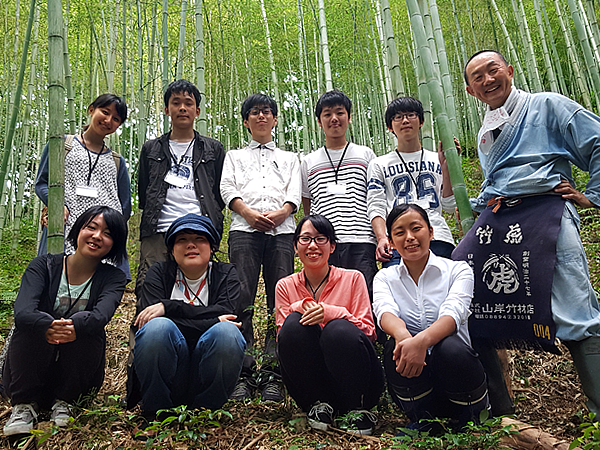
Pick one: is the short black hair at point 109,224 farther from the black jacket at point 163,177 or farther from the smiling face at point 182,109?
the smiling face at point 182,109

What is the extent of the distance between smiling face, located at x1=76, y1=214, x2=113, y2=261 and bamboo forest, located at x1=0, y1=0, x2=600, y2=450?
0.15 metres

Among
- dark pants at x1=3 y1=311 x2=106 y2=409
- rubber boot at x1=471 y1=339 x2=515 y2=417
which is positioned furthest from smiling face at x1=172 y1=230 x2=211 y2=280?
rubber boot at x1=471 y1=339 x2=515 y2=417

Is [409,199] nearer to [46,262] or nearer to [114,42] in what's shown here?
[46,262]

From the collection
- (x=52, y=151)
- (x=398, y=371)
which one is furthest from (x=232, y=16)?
(x=398, y=371)

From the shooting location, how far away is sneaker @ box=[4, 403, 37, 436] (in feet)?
6.04

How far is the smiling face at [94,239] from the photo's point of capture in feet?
6.97

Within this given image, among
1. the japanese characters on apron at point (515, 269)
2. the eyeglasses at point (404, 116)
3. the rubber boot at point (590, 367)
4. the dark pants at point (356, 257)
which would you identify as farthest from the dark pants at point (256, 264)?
the rubber boot at point (590, 367)

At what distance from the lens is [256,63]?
9.43m

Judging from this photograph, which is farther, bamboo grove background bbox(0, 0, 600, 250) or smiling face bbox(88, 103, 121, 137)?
bamboo grove background bbox(0, 0, 600, 250)

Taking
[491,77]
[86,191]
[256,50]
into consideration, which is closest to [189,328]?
[86,191]

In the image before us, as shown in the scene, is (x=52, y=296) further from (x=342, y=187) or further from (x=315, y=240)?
(x=342, y=187)

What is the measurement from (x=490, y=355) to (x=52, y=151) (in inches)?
92.7

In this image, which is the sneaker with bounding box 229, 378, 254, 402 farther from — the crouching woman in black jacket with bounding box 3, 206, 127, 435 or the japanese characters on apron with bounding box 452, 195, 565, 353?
the japanese characters on apron with bounding box 452, 195, 565, 353

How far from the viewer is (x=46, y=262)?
6.97 ft
